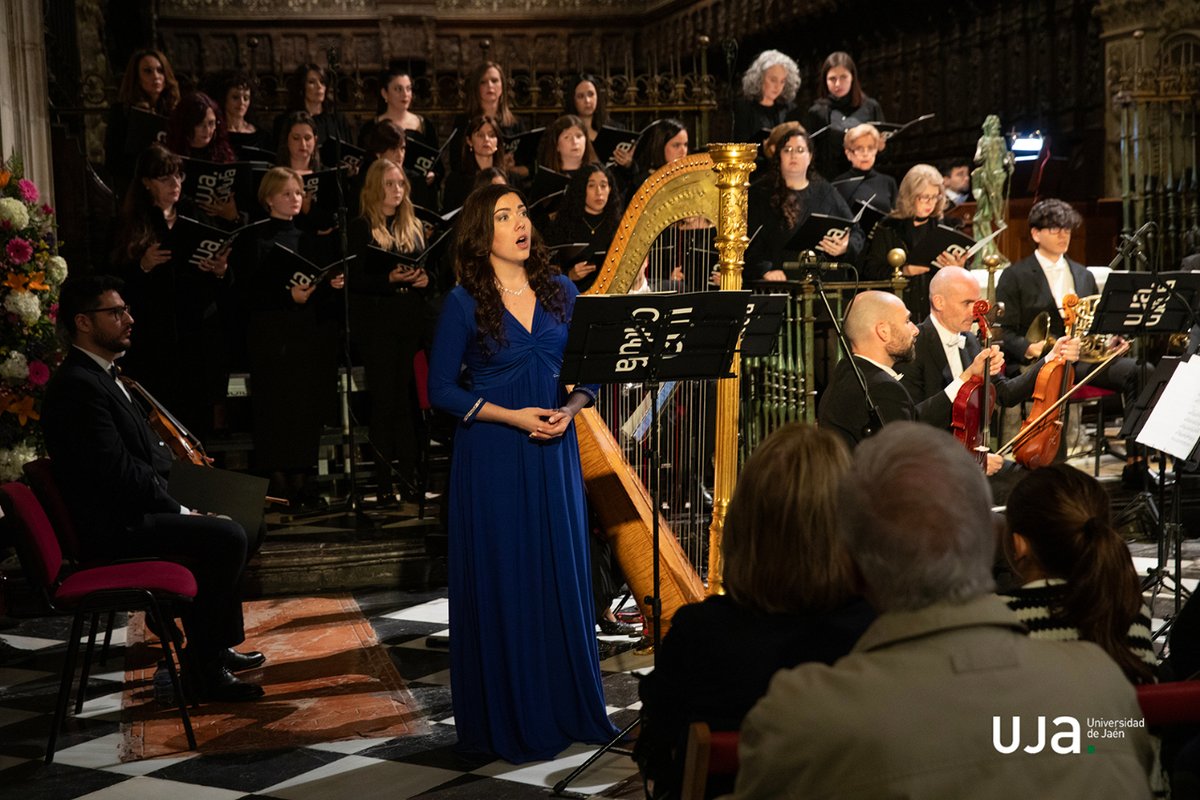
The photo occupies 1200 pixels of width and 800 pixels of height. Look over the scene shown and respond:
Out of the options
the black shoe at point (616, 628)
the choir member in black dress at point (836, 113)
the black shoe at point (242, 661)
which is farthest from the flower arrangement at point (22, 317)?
the choir member in black dress at point (836, 113)

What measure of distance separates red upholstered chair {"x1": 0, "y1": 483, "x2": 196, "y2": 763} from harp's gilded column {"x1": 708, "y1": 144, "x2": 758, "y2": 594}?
1669mm

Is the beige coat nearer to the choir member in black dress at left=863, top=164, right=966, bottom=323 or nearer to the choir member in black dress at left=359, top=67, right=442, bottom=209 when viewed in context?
the choir member in black dress at left=863, top=164, right=966, bottom=323

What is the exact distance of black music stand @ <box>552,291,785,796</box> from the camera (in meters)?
3.65

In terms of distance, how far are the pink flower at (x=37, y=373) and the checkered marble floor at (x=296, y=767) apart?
57.9 inches

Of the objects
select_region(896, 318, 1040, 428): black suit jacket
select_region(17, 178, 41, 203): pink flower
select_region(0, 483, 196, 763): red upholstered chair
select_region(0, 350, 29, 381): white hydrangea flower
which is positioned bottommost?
select_region(0, 483, 196, 763): red upholstered chair

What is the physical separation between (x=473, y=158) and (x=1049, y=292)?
125 inches

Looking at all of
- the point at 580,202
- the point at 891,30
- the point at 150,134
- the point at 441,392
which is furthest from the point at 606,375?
the point at 891,30

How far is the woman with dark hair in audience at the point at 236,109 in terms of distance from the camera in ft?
26.9

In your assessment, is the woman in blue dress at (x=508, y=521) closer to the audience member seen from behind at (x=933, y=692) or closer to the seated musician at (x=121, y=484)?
the seated musician at (x=121, y=484)

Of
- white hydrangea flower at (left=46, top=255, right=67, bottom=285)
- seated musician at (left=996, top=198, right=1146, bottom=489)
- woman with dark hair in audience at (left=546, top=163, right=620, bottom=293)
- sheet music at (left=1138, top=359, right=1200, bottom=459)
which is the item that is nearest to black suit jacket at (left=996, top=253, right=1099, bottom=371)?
seated musician at (left=996, top=198, right=1146, bottom=489)

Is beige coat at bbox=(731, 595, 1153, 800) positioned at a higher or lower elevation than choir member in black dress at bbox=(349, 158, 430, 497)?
lower

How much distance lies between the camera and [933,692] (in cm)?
158

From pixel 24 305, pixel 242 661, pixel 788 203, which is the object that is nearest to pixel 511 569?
pixel 242 661

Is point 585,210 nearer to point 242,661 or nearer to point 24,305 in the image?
point 24,305
